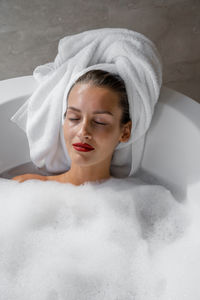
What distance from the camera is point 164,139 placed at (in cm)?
156

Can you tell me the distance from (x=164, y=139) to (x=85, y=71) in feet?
1.35

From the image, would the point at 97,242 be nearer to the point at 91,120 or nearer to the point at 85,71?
the point at 91,120

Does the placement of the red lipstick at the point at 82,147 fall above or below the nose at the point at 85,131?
below

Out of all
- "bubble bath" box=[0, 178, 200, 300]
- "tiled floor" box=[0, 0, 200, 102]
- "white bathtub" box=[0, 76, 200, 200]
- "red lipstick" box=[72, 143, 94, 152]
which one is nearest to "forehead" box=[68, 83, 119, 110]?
"red lipstick" box=[72, 143, 94, 152]

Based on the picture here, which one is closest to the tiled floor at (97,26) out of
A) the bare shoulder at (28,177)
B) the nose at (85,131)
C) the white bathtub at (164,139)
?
the white bathtub at (164,139)

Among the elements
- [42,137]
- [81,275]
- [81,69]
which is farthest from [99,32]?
[81,275]

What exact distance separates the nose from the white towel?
16cm

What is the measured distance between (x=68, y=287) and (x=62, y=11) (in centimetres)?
142

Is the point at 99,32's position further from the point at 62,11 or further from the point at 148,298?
the point at 148,298

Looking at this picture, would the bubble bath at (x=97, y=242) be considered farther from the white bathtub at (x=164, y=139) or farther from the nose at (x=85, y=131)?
the nose at (x=85, y=131)

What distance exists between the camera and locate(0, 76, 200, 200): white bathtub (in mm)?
1497

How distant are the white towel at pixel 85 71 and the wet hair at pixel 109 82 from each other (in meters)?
0.02

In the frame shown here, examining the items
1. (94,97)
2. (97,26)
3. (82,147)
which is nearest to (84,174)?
(82,147)

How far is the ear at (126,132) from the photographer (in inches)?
57.6
